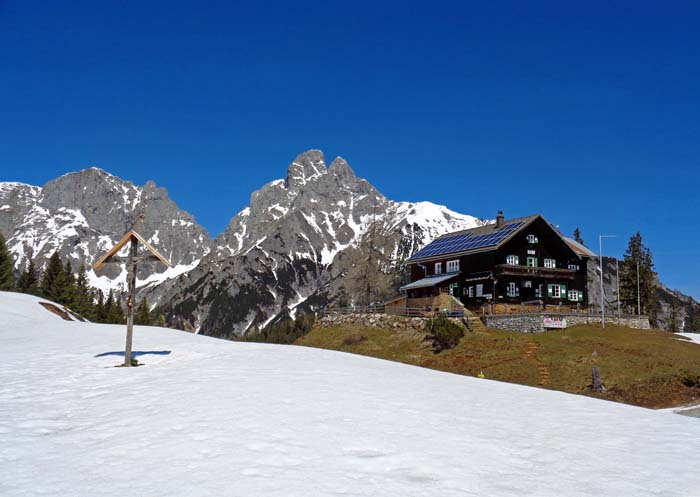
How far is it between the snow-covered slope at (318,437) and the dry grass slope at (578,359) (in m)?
19.1

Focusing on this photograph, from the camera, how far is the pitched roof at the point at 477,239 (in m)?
61.8

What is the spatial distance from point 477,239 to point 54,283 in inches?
2936

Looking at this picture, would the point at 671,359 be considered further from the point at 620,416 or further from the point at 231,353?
the point at 231,353

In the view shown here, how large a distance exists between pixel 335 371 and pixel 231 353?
6754 millimetres

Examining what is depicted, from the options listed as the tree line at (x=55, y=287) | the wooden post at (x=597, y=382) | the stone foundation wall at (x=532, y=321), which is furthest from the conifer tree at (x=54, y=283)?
the wooden post at (x=597, y=382)

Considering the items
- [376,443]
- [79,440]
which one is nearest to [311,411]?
[376,443]

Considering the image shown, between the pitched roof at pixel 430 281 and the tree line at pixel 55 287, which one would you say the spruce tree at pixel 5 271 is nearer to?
the tree line at pixel 55 287

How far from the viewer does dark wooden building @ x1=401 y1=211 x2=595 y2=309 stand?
6094 cm

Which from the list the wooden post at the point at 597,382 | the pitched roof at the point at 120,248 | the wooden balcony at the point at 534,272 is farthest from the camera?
the wooden balcony at the point at 534,272

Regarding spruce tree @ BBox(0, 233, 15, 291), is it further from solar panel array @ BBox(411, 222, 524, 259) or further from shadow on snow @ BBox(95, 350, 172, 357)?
shadow on snow @ BBox(95, 350, 172, 357)

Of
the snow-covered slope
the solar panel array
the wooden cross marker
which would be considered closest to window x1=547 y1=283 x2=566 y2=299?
the solar panel array

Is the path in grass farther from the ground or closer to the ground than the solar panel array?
closer to the ground

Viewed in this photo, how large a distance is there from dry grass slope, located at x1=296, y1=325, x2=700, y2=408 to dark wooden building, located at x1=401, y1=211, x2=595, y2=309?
11.3m

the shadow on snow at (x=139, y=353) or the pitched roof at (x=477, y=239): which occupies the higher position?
the pitched roof at (x=477, y=239)
